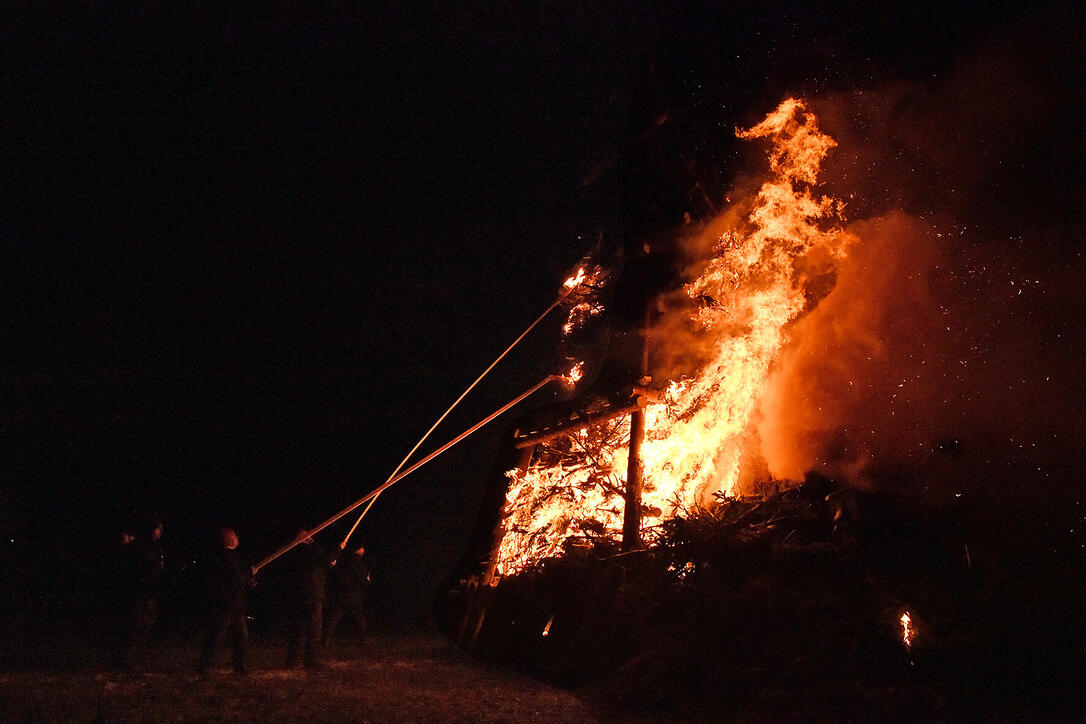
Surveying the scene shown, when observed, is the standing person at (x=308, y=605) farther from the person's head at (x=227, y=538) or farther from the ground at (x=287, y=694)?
the person's head at (x=227, y=538)

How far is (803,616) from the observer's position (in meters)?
6.33

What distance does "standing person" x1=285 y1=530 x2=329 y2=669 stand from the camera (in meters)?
9.88

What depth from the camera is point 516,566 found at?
343 inches

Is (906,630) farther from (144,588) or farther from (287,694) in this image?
(144,588)

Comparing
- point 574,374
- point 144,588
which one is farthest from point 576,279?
point 144,588

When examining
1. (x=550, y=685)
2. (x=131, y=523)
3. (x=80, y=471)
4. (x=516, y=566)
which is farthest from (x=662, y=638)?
(x=80, y=471)

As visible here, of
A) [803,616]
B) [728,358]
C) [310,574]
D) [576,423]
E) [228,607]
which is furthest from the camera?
[310,574]

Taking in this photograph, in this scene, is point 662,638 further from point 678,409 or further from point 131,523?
point 131,523

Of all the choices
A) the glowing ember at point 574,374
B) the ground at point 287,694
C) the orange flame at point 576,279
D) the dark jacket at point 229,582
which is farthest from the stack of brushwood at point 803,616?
the dark jacket at point 229,582

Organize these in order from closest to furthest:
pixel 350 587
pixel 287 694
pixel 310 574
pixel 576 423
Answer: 1. pixel 287 694
2. pixel 576 423
3. pixel 310 574
4. pixel 350 587

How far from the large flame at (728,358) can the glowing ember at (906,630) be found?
2.70 meters

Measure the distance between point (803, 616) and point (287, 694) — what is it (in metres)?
5.30

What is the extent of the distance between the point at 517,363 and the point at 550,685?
13.9m

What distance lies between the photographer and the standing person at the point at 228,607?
29.7 feet
